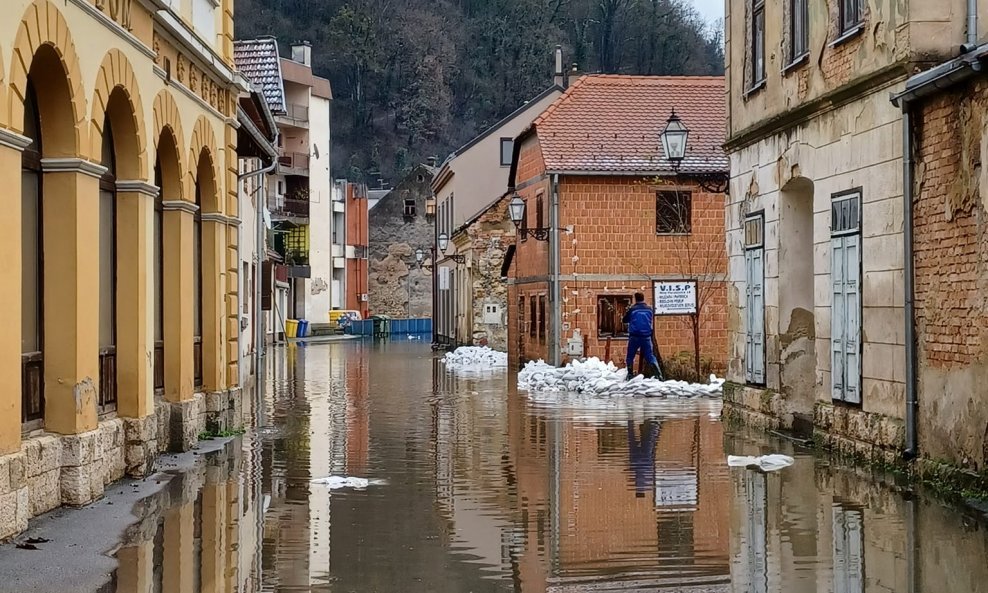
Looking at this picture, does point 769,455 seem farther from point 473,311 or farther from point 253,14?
point 253,14

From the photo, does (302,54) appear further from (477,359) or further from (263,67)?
(477,359)

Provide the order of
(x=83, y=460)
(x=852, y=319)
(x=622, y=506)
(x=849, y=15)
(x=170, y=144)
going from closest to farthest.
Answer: (x=83, y=460), (x=622, y=506), (x=852, y=319), (x=849, y=15), (x=170, y=144)

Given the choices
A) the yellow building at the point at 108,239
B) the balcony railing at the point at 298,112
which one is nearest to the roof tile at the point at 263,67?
the yellow building at the point at 108,239

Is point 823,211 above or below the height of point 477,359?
above

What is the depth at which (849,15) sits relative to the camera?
47.7ft

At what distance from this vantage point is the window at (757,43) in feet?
58.5

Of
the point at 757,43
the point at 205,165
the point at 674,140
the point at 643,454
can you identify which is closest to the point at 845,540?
the point at 643,454

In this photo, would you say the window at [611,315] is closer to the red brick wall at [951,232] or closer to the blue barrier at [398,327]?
the red brick wall at [951,232]

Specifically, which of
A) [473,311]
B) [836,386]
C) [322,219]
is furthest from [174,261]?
[322,219]

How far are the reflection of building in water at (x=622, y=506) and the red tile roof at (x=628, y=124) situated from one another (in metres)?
A: 14.7

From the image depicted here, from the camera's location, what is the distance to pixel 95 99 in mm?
11570

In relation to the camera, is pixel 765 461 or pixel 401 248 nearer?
pixel 765 461

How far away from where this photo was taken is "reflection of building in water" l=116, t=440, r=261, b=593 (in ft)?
26.8

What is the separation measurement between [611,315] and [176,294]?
58.8ft
